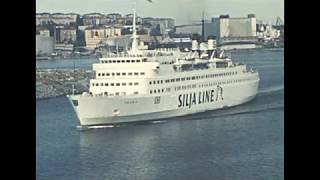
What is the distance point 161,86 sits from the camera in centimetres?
248

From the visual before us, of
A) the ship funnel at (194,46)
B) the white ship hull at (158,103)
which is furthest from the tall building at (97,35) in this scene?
the ship funnel at (194,46)

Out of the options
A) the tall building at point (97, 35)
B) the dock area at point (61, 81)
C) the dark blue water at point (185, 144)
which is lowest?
the dark blue water at point (185, 144)

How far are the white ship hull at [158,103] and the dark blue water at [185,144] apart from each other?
4 centimetres

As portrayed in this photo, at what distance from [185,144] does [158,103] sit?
0.94ft

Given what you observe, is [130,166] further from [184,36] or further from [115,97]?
[184,36]

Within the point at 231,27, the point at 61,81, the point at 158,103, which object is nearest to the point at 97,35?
the point at 61,81

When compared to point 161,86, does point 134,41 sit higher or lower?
higher

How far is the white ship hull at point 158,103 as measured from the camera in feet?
7.72

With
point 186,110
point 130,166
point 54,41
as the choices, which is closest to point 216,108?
point 186,110

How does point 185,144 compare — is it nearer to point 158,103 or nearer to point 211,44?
point 158,103

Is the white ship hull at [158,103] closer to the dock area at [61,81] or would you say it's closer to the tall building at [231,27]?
the dock area at [61,81]

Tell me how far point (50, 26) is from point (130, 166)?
79 cm

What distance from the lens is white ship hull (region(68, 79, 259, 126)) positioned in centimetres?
235

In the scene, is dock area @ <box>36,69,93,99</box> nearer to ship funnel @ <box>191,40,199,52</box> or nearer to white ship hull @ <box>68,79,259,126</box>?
white ship hull @ <box>68,79,259,126</box>
